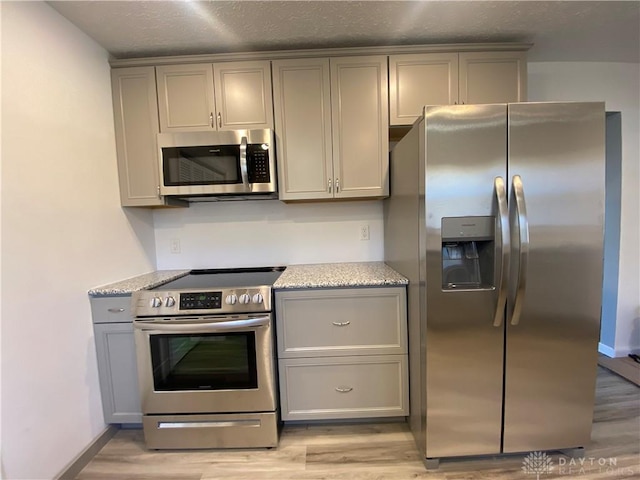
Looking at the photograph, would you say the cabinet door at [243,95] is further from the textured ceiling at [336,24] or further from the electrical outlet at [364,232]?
the electrical outlet at [364,232]

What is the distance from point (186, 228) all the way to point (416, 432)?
216cm

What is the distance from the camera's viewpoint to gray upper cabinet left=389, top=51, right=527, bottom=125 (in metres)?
1.87

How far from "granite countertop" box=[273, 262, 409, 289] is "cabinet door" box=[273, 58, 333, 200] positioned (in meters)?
0.53

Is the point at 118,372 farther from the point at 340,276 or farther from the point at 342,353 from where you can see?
the point at 340,276

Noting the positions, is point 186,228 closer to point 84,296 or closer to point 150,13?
point 84,296

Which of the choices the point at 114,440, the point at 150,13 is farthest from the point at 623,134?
the point at 114,440

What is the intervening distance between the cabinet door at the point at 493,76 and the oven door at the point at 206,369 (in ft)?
6.41

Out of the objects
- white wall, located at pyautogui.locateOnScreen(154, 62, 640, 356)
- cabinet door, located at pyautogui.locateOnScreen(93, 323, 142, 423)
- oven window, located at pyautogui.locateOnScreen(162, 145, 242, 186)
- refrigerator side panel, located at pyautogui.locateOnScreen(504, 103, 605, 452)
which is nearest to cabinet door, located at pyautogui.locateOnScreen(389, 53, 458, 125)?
refrigerator side panel, located at pyautogui.locateOnScreen(504, 103, 605, 452)

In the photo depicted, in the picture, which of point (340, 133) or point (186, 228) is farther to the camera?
point (186, 228)

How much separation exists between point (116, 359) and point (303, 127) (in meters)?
1.86

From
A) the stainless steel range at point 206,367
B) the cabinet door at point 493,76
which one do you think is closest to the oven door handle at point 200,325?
the stainless steel range at point 206,367

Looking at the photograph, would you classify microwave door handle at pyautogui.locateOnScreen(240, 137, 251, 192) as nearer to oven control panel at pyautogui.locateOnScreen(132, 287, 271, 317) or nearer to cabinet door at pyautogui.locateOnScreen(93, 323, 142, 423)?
oven control panel at pyautogui.locateOnScreen(132, 287, 271, 317)

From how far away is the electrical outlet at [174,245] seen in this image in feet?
7.72

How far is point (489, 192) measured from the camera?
133 cm
